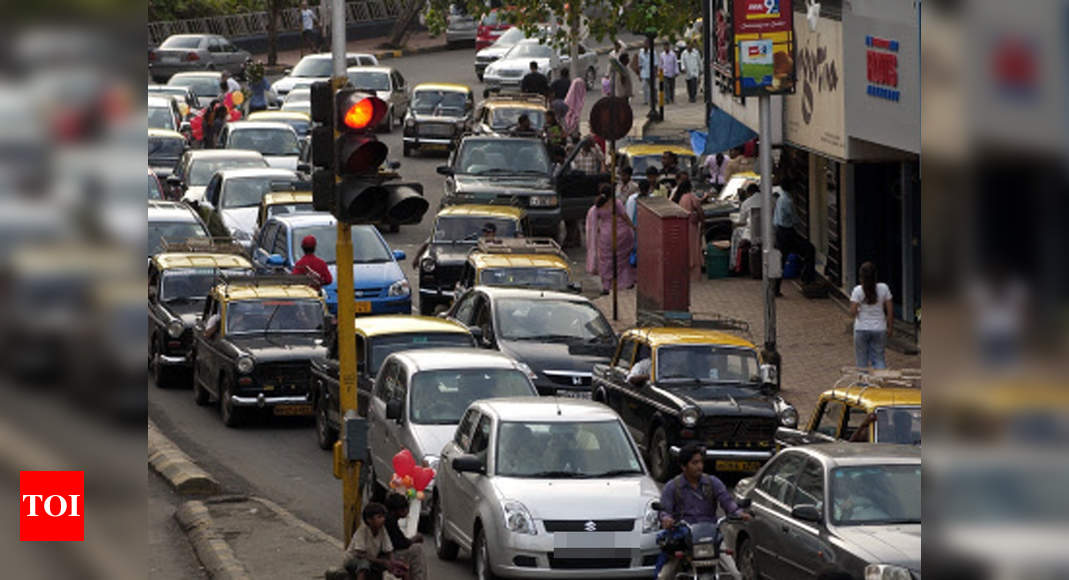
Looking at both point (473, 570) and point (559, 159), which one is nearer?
point (473, 570)

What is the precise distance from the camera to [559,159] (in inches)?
1522

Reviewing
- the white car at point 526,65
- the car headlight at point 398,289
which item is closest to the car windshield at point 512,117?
the white car at point 526,65

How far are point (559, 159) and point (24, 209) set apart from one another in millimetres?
36582

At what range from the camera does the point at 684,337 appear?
62.3 feet

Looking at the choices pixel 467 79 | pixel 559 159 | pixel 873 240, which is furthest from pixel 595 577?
pixel 467 79

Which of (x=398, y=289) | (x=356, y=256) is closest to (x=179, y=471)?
(x=398, y=289)

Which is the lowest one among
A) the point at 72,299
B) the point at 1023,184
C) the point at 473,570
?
the point at 473,570

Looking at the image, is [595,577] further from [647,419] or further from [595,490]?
[647,419]

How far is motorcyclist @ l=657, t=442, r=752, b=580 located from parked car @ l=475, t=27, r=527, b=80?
49.7 m

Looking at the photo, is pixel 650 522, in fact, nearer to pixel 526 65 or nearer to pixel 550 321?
pixel 550 321

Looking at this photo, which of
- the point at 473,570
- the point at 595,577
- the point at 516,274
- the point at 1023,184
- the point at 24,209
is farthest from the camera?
the point at 516,274

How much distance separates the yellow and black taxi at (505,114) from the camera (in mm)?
41812

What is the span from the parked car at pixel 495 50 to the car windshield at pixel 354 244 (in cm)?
3442

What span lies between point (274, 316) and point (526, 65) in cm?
3648
